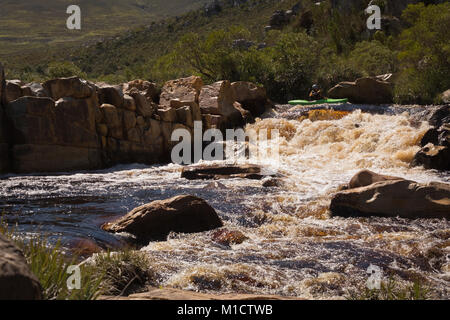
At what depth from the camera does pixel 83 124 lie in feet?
51.5

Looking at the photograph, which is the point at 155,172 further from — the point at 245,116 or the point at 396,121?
the point at 396,121

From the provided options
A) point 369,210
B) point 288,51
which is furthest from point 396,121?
point 288,51

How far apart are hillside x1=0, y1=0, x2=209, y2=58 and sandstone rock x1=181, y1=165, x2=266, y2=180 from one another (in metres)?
74.3

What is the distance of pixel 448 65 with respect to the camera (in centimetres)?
2128

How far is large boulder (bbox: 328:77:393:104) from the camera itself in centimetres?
2162

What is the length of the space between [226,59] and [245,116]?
25.9 ft

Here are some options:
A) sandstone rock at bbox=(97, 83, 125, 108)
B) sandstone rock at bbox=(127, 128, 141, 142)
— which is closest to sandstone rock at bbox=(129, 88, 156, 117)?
sandstone rock at bbox=(97, 83, 125, 108)

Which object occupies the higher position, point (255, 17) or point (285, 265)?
point (255, 17)

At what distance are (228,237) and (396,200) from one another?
3298 mm

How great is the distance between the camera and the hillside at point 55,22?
90.8 meters

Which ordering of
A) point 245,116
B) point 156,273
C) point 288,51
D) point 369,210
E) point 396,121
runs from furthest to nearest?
point 288,51
point 245,116
point 396,121
point 369,210
point 156,273

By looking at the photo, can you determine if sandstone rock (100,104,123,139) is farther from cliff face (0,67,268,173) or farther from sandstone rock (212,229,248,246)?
sandstone rock (212,229,248,246)

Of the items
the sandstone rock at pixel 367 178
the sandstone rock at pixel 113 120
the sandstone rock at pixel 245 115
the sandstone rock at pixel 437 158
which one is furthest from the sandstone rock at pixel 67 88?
the sandstone rock at pixel 437 158

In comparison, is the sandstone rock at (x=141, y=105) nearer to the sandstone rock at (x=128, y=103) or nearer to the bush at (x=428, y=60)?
the sandstone rock at (x=128, y=103)
